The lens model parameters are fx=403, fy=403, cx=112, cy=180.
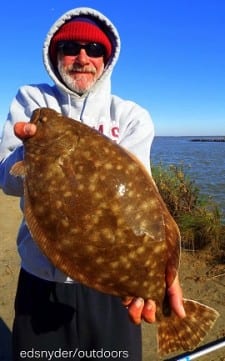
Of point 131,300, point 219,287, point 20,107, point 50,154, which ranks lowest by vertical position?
point 219,287

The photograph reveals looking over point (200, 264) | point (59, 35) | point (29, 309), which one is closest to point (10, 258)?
point (200, 264)

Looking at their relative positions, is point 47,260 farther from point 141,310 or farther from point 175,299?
point 175,299

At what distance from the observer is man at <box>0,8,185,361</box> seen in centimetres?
297

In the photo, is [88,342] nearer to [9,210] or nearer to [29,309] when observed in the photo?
[29,309]

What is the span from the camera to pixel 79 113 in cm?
319

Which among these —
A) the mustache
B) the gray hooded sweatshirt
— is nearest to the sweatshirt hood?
the gray hooded sweatshirt

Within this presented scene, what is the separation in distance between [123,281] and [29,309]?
1.04 meters

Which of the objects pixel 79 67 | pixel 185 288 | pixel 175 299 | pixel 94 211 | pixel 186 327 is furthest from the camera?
pixel 185 288

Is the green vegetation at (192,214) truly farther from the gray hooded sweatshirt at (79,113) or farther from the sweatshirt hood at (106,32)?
the sweatshirt hood at (106,32)

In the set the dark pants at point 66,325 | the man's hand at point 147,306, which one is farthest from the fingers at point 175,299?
the dark pants at point 66,325

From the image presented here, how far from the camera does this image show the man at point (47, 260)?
2.97 m

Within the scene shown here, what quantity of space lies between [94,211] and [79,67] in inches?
52.9

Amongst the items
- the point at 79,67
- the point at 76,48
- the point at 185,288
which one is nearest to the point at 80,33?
the point at 76,48

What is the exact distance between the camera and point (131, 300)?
2402 millimetres
